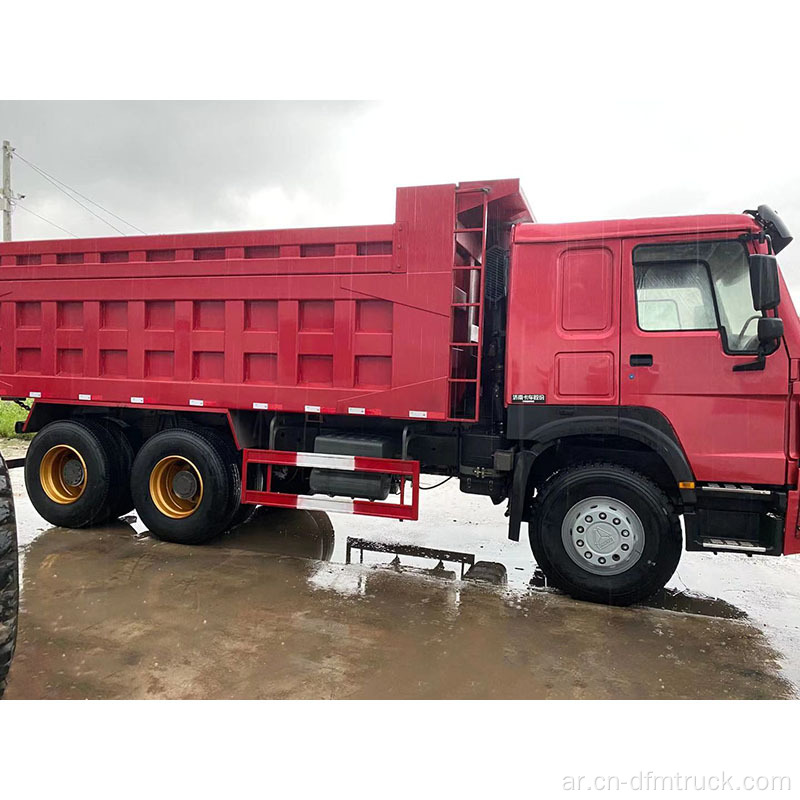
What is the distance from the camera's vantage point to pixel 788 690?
3.00m

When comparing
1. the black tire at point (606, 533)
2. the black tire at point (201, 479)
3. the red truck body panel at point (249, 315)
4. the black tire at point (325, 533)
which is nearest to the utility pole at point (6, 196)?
the red truck body panel at point (249, 315)

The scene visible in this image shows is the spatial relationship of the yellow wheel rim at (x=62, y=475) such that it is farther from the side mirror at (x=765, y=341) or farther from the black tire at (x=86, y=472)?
the side mirror at (x=765, y=341)

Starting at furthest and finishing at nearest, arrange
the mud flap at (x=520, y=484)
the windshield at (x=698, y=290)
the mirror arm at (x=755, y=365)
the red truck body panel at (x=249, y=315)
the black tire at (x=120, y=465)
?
the black tire at (x=120, y=465)
the red truck body panel at (x=249, y=315)
the mud flap at (x=520, y=484)
the windshield at (x=698, y=290)
the mirror arm at (x=755, y=365)

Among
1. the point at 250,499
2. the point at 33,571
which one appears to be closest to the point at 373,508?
the point at 250,499

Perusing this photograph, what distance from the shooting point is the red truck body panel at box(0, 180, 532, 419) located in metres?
4.37

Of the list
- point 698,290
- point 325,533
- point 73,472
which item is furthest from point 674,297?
point 73,472

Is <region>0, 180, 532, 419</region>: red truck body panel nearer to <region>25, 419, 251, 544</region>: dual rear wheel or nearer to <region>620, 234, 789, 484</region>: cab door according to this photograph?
<region>25, 419, 251, 544</region>: dual rear wheel

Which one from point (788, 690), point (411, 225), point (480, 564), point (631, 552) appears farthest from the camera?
point (480, 564)

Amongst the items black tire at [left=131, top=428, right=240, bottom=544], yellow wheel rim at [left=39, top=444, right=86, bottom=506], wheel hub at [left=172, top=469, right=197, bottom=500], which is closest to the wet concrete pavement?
black tire at [left=131, top=428, right=240, bottom=544]

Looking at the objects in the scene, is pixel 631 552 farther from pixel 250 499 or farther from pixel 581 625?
pixel 250 499

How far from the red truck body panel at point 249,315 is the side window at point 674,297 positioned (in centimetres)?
122

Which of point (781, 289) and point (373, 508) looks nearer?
point (781, 289)

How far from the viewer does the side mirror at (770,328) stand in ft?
11.5

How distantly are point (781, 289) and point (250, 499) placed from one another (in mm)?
4307
